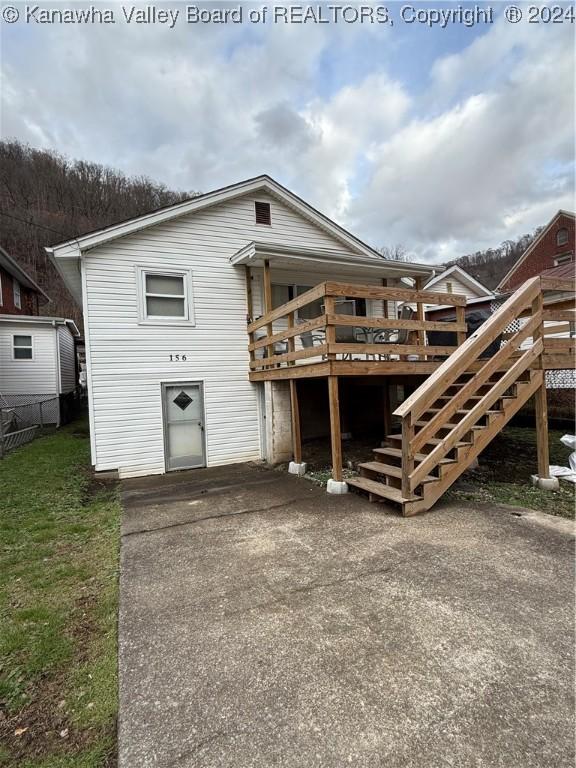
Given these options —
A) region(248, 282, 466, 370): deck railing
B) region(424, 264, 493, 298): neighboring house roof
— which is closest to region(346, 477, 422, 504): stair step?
region(248, 282, 466, 370): deck railing

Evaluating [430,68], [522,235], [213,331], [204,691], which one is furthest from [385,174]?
[522,235]

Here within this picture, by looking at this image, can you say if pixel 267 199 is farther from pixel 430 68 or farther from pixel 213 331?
pixel 430 68

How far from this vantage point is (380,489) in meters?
5.11

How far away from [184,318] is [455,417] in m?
5.62

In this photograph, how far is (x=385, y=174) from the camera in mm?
20125

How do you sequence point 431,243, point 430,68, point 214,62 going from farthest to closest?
point 431,243 → point 214,62 → point 430,68

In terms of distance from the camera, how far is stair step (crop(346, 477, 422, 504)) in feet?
15.3

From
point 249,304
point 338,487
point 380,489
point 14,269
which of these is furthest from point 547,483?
point 14,269

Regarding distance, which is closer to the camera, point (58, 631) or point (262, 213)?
point (58, 631)

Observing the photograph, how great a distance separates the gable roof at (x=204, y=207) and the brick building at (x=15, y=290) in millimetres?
10906

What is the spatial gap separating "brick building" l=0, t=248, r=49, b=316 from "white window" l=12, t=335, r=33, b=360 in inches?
91.9

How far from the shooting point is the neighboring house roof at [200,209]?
7297 millimetres

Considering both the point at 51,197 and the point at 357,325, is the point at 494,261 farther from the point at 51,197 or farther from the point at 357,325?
the point at 357,325

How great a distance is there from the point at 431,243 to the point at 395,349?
186 ft
